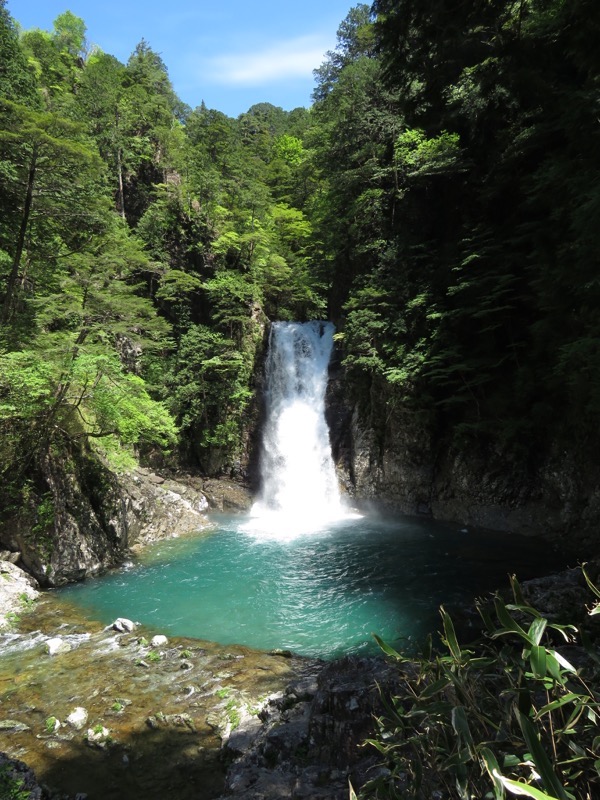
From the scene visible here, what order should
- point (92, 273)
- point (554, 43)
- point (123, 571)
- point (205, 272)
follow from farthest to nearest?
1. point (205, 272)
2. point (92, 273)
3. point (123, 571)
4. point (554, 43)

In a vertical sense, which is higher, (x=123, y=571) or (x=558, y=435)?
(x=558, y=435)

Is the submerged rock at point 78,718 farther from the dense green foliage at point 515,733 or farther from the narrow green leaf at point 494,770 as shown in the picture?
the narrow green leaf at point 494,770

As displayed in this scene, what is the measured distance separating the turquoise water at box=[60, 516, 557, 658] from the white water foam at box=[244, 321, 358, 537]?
3084 millimetres

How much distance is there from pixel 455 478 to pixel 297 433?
7.19 meters

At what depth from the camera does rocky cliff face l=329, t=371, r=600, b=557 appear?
11.9 metres

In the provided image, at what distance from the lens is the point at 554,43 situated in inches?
297

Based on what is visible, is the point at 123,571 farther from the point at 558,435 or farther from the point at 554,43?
the point at 554,43

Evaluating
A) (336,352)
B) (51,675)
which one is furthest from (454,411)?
(51,675)

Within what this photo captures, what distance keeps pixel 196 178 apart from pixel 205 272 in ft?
18.0

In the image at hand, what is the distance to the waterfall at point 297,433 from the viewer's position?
59.9ft

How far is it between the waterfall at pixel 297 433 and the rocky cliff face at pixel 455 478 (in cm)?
85

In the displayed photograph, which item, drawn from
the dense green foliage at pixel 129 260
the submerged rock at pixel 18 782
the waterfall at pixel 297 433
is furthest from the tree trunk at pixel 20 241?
the waterfall at pixel 297 433

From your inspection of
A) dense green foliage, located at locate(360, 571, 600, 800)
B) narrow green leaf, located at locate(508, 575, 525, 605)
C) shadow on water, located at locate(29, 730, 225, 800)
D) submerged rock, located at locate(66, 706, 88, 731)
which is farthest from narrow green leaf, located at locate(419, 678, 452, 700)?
submerged rock, located at locate(66, 706, 88, 731)

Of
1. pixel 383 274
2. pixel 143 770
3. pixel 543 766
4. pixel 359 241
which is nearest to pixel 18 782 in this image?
pixel 143 770
